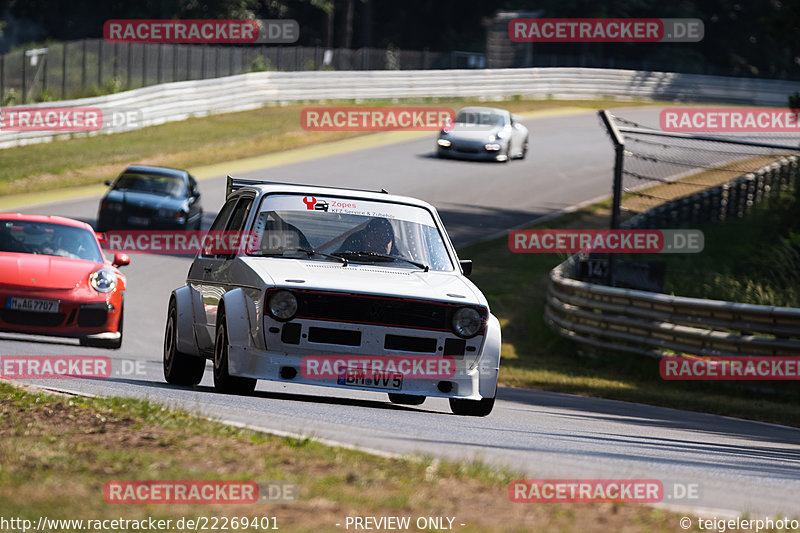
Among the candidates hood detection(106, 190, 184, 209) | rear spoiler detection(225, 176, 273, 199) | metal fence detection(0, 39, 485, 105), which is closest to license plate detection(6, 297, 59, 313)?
rear spoiler detection(225, 176, 273, 199)

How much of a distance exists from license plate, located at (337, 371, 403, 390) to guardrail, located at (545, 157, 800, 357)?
7.55 m

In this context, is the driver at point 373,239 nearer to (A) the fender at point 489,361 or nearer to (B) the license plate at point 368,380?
(A) the fender at point 489,361

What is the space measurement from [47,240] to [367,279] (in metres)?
6.81

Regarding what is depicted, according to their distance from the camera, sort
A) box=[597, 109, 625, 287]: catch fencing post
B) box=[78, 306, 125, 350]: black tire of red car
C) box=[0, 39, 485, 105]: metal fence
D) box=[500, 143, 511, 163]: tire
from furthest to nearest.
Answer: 1. box=[0, 39, 485, 105]: metal fence
2. box=[500, 143, 511, 163]: tire
3. box=[597, 109, 625, 287]: catch fencing post
4. box=[78, 306, 125, 350]: black tire of red car

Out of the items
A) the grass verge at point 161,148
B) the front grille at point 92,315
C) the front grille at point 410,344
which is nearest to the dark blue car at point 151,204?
the grass verge at point 161,148

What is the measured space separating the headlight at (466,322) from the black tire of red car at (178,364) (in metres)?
2.68

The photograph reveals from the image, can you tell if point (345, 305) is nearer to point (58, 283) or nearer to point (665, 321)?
point (58, 283)

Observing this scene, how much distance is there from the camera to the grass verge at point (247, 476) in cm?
523

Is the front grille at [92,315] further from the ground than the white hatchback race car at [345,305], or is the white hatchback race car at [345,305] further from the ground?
the white hatchback race car at [345,305]

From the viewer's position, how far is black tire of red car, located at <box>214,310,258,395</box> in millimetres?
9383

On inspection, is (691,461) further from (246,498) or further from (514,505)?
(246,498)

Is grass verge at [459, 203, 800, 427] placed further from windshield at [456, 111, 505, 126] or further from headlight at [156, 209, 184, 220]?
windshield at [456, 111, 505, 126]

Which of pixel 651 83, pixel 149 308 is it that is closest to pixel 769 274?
pixel 149 308

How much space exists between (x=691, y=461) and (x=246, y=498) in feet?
13.2
